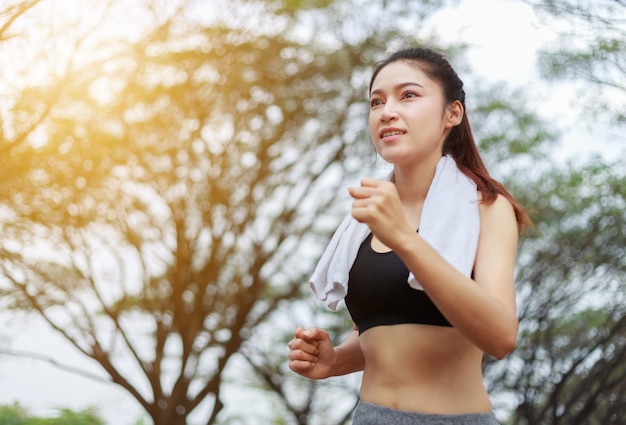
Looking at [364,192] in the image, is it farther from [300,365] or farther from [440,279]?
[300,365]

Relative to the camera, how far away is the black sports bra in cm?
170

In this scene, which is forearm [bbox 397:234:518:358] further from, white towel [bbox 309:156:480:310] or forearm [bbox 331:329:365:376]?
forearm [bbox 331:329:365:376]

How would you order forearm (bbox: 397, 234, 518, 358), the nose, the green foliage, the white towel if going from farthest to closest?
the green foliage, the nose, the white towel, forearm (bbox: 397, 234, 518, 358)

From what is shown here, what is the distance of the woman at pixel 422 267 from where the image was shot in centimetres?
147

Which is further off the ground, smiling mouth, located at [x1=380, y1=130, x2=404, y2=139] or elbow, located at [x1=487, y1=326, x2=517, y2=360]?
smiling mouth, located at [x1=380, y1=130, x2=404, y2=139]

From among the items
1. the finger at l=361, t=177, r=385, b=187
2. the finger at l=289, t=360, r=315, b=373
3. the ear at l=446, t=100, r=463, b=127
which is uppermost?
the ear at l=446, t=100, r=463, b=127

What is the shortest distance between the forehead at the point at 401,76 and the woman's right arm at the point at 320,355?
0.60m

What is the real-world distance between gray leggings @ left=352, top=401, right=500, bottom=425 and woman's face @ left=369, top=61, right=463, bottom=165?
55 cm

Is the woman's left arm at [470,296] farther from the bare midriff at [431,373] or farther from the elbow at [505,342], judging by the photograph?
the bare midriff at [431,373]

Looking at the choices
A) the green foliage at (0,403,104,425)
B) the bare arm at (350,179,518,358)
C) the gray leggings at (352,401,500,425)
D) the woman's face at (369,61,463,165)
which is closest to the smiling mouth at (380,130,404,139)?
the woman's face at (369,61,463,165)

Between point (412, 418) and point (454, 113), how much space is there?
2.39 ft

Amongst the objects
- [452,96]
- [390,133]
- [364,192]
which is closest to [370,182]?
[364,192]

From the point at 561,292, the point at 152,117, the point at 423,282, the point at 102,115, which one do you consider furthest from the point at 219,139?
the point at 423,282

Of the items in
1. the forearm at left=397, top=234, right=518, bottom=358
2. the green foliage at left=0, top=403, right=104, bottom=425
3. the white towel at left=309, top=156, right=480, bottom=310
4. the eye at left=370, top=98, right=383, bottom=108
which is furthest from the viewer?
the green foliage at left=0, top=403, right=104, bottom=425
